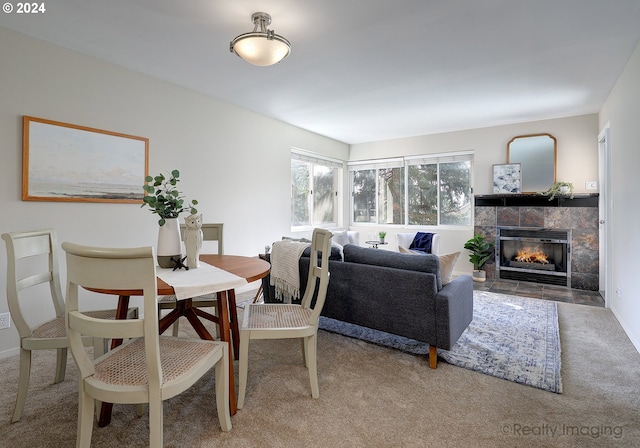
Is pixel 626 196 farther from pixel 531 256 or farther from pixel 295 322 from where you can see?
pixel 295 322

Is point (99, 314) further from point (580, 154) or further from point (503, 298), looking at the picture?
point (580, 154)

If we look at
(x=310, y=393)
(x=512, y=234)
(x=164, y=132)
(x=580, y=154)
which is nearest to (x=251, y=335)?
(x=310, y=393)

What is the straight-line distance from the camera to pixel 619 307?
132 inches

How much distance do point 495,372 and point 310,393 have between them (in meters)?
1.30

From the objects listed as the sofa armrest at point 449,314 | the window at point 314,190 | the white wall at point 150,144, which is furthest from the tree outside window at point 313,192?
the sofa armrest at point 449,314

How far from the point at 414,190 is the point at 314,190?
1.94 meters

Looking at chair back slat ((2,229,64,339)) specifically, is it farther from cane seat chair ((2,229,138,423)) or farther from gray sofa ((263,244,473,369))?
gray sofa ((263,244,473,369))

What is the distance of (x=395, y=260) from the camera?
2.54m

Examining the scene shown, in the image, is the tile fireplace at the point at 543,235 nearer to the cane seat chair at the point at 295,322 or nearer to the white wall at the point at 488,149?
the white wall at the point at 488,149

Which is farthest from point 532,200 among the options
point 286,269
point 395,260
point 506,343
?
point 286,269

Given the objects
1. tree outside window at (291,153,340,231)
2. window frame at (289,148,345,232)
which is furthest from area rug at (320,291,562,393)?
window frame at (289,148,345,232)

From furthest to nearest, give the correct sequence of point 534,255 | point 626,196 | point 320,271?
point 534,255
point 626,196
point 320,271

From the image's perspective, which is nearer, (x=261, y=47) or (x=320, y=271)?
(x=320, y=271)

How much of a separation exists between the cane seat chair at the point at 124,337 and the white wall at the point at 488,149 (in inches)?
209
